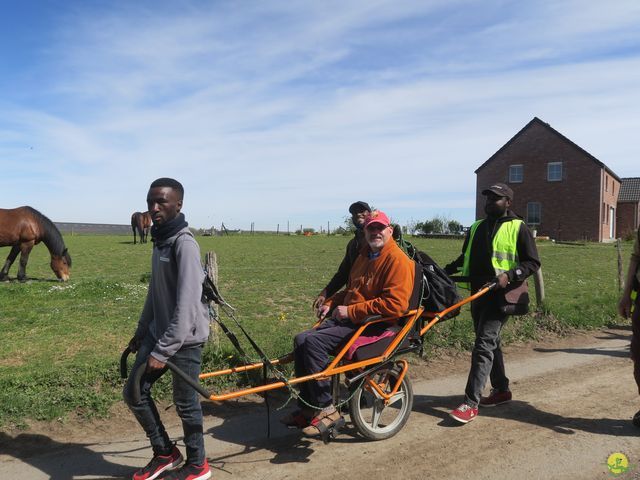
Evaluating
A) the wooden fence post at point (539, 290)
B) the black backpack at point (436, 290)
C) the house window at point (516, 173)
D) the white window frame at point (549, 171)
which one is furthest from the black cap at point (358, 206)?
the house window at point (516, 173)

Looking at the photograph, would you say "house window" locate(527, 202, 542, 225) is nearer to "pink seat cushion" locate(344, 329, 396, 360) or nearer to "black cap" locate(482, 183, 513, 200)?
"black cap" locate(482, 183, 513, 200)

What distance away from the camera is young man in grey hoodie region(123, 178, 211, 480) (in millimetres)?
3551

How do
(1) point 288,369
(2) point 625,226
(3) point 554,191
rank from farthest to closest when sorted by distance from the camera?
(2) point 625,226 → (3) point 554,191 → (1) point 288,369

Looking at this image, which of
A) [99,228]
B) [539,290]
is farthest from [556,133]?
[99,228]

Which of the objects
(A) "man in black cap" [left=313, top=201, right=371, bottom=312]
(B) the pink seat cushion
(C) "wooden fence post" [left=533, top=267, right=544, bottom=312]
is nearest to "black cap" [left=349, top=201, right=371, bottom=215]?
(A) "man in black cap" [left=313, top=201, right=371, bottom=312]

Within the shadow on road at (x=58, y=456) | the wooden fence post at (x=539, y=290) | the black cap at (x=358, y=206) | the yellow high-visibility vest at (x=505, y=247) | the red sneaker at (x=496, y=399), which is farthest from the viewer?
the wooden fence post at (x=539, y=290)

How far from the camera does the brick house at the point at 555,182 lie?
4338 cm

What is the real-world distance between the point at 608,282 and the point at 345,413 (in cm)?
1272

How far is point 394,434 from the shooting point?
470 cm

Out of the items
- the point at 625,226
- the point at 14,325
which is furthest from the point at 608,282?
the point at 625,226

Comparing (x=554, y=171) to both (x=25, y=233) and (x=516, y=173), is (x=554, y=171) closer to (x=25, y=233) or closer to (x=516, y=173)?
(x=516, y=173)

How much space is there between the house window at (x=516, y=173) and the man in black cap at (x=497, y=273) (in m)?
44.2

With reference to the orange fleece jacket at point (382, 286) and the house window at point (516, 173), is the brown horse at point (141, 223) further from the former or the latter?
the orange fleece jacket at point (382, 286)

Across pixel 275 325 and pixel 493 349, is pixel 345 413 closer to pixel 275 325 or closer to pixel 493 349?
pixel 493 349
